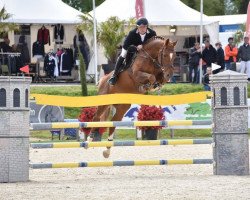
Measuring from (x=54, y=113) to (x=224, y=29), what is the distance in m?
22.4

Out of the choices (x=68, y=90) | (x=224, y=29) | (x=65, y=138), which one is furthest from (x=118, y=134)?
(x=224, y=29)

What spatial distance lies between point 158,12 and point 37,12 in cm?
457

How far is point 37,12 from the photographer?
39656 mm

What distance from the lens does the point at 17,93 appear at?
14.7 metres

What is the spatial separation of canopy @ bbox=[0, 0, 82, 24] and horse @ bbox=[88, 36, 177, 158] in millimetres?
19141

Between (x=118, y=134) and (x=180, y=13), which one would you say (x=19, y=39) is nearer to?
(x=180, y=13)

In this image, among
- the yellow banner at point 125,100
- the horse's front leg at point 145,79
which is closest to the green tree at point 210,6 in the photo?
the horse's front leg at point 145,79

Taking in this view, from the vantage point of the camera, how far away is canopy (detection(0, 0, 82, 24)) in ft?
129

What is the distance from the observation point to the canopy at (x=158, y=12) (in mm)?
40250

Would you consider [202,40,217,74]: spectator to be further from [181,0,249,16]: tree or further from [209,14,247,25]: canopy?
[181,0,249,16]: tree

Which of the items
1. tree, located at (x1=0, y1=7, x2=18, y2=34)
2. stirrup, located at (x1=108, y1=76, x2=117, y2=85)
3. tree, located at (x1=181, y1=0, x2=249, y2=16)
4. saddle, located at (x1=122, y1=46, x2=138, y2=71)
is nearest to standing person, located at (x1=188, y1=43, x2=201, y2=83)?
tree, located at (x1=0, y1=7, x2=18, y2=34)

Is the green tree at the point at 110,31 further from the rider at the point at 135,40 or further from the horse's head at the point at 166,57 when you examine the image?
the horse's head at the point at 166,57

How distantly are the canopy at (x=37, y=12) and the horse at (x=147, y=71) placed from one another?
1914cm

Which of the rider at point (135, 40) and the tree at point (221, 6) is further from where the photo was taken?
the tree at point (221, 6)
